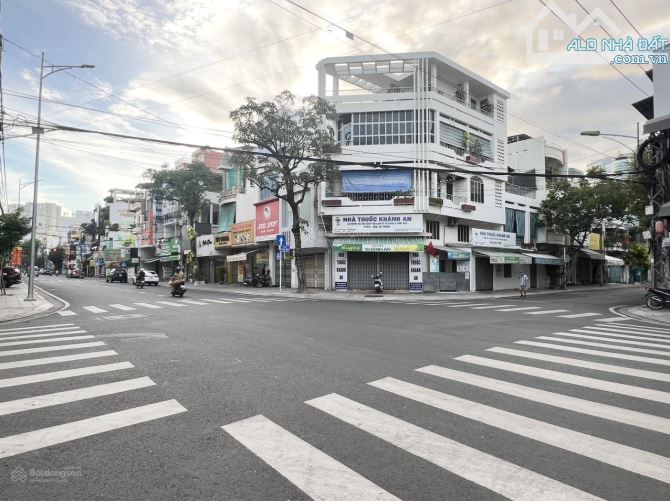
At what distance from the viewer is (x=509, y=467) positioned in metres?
3.04

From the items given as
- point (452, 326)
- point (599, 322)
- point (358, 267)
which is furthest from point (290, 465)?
point (358, 267)

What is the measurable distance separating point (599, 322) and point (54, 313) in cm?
1844

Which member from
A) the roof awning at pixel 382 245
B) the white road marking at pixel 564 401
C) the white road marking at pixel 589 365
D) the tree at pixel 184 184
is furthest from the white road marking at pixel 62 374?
the tree at pixel 184 184

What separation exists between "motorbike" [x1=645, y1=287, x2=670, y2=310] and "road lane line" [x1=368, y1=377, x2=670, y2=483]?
644 inches

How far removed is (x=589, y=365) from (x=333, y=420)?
4.67 m

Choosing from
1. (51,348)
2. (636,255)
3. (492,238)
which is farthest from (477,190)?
(636,255)

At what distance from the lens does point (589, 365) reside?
20.6 feet

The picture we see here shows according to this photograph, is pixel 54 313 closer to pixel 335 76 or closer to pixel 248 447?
pixel 248 447

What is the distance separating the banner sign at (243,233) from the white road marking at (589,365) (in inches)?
1153

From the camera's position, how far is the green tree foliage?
5197cm

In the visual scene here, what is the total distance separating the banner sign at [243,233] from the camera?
34719 millimetres

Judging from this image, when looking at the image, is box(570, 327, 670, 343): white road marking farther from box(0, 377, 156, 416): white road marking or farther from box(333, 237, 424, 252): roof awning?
box(333, 237, 424, 252): roof awning

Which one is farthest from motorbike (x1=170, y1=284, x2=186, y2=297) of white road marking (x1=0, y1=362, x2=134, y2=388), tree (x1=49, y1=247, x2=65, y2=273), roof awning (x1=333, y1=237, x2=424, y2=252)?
tree (x1=49, y1=247, x2=65, y2=273)

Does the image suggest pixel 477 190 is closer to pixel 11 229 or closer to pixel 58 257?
pixel 11 229
